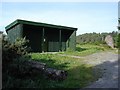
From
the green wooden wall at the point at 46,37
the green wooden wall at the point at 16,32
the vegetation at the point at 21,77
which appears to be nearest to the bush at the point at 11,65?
the vegetation at the point at 21,77

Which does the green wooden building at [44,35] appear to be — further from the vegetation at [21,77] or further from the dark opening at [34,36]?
the vegetation at [21,77]

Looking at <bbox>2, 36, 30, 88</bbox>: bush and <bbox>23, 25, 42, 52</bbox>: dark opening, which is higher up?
<bbox>23, 25, 42, 52</bbox>: dark opening

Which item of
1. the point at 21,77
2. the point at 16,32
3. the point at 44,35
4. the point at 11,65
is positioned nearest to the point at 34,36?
the point at 44,35

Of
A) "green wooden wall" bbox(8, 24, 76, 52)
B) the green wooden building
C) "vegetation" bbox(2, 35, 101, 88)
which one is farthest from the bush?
"green wooden wall" bbox(8, 24, 76, 52)

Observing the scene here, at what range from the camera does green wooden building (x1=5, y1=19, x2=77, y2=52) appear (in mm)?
24623

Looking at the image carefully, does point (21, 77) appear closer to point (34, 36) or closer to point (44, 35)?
point (34, 36)

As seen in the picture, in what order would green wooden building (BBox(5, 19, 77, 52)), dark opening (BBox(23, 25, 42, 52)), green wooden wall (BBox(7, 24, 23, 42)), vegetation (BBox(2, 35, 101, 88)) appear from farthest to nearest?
dark opening (BBox(23, 25, 42, 52))
green wooden building (BBox(5, 19, 77, 52))
green wooden wall (BBox(7, 24, 23, 42))
vegetation (BBox(2, 35, 101, 88))

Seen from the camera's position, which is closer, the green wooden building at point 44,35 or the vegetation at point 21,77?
the vegetation at point 21,77

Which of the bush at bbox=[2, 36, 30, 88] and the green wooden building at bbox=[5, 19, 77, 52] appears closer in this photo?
the bush at bbox=[2, 36, 30, 88]

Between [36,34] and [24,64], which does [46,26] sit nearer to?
[36,34]

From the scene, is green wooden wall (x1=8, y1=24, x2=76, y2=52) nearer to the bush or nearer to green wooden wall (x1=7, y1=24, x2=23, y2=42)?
green wooden wall (x1=7, y1=24, x2=23, y2=42)

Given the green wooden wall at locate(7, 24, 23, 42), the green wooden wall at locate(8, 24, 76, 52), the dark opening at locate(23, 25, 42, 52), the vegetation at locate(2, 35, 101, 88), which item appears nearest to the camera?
the vegetation at locate(2, 35, 101, 88)

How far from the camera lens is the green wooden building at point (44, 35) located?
969 inches

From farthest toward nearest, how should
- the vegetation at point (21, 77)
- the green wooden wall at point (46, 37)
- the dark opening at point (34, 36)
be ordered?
the dark opening at point (34, 36) → the green wooden wall at point (46, 37) → the vegetation at point (21, 77)
